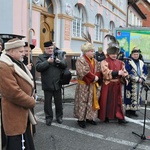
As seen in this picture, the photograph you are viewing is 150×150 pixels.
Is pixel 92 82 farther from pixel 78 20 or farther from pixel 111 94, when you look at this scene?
pixel 78 20

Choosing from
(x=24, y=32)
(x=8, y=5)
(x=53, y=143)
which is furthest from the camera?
(x=24, y=32)

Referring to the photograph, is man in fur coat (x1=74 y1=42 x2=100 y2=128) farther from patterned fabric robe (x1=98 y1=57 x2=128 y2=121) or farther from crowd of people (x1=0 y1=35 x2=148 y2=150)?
patterned fabric robe (x1=98 y1=57 x2=128 y2=121)

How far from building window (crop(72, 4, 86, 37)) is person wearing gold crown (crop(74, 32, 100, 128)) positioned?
31.5ft

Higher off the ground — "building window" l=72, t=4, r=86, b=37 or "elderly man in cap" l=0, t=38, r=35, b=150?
"building window" l=72, t=4, r=86, b=37

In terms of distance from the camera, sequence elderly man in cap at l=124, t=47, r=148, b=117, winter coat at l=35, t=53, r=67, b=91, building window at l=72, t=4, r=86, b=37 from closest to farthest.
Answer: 1. winter coat at l=35, t=53, r=67, b=91
2. elderly man in cap at l=124, t=47, r=148, b=117
3. building window at l=72, t=4, r=86, b=37

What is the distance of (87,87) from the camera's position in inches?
197

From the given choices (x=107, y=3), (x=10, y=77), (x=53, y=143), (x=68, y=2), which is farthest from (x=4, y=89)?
(x=107, y=3)

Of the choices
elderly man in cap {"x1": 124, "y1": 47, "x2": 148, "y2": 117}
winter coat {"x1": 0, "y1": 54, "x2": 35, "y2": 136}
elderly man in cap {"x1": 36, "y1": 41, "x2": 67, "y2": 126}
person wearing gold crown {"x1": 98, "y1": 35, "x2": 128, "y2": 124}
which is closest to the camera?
winter coat {"x1": 0, "y1": 54, "x2": 35, "y2": 136}

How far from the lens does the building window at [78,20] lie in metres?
14.6

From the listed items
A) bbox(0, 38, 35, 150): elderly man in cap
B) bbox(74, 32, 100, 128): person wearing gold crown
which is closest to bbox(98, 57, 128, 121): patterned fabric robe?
bbox(74, 32, 100, 128): person wearing gold crown

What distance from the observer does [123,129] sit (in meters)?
5.01

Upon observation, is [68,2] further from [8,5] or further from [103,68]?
[103,68]

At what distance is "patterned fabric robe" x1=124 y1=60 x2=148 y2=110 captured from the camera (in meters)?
5.61

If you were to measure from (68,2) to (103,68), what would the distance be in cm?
868
